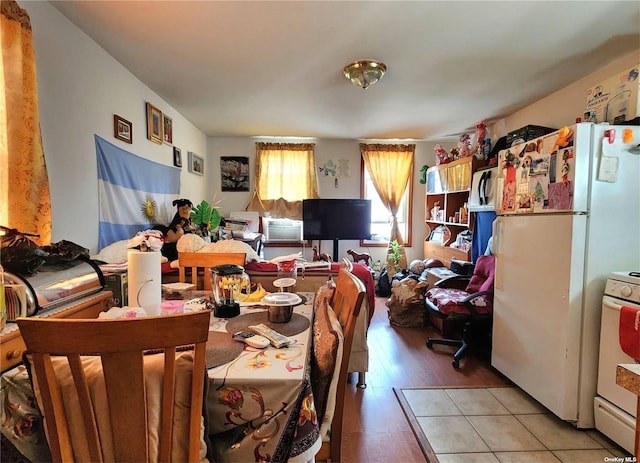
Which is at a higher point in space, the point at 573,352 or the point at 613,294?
the point at 613,294

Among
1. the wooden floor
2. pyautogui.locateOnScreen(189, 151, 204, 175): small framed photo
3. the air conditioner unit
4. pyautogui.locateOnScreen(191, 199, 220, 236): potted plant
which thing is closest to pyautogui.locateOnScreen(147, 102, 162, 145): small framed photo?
pyautogui.locateOnScreen(191, 199, 220, 236): potted plant

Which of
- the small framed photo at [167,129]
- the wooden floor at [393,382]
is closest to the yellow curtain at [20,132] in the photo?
the small framed photo at [167,129]

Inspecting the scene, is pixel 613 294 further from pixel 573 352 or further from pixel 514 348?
pixel 514 348

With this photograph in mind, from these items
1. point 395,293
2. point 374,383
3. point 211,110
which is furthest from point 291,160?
point 374,383

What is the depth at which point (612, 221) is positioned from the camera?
177 cm

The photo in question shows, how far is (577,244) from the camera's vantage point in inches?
69.6

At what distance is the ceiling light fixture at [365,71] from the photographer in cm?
236

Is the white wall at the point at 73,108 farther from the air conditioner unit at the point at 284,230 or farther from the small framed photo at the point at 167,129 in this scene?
the air conditioner unit at the point at 284,230

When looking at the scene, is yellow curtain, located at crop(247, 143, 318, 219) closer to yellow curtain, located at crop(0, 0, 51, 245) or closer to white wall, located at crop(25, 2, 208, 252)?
white wall, located at crop(25, 2, 208, 252)

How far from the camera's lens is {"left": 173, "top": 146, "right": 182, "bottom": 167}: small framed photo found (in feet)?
11.7

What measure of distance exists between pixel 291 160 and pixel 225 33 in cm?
296

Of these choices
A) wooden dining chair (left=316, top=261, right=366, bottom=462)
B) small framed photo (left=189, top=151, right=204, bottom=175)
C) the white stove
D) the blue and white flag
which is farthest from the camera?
small framed photo (left=189, top=151, right=204, bottom=175)

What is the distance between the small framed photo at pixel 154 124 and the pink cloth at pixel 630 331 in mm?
3547

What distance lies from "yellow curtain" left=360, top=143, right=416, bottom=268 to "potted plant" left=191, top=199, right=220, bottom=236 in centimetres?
259
